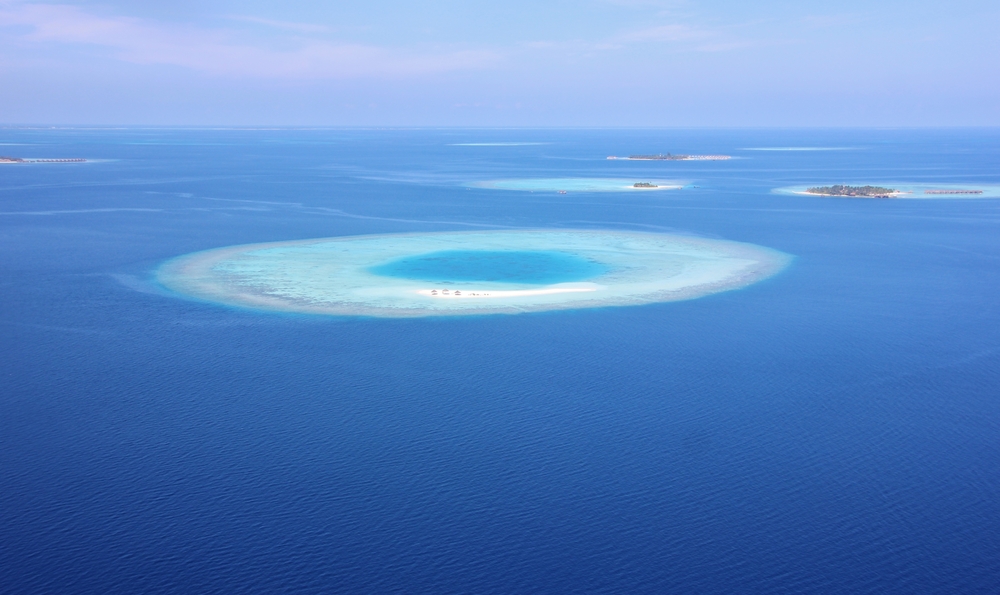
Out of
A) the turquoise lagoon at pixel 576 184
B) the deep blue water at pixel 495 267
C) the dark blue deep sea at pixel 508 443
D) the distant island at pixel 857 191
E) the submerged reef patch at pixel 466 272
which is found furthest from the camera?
the turquoise lagoon at pixel 576 184

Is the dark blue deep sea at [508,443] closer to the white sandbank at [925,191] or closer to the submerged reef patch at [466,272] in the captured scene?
the submerged reef patch at [466,272]

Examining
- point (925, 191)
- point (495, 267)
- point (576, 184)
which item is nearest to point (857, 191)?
point (925, 191)

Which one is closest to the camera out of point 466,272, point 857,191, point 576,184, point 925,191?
point 466,272

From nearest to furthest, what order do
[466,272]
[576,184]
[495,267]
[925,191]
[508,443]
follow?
[508,443]
[466,272]
[495,267]
[925,191]
[576,184]

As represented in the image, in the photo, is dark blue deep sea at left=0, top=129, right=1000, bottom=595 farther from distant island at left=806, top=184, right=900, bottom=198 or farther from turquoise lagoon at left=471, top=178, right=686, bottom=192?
turquoise lagoon at left=471, top=178, right=686, bottom=192

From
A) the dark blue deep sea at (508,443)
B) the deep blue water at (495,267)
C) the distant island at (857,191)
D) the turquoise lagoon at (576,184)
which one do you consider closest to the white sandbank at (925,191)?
the distant island at (857,191)

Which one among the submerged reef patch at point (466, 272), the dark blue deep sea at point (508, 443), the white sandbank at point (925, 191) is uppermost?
the white sandbank at point (925, 191)

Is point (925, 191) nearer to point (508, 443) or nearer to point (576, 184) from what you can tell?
point (576, 184)
